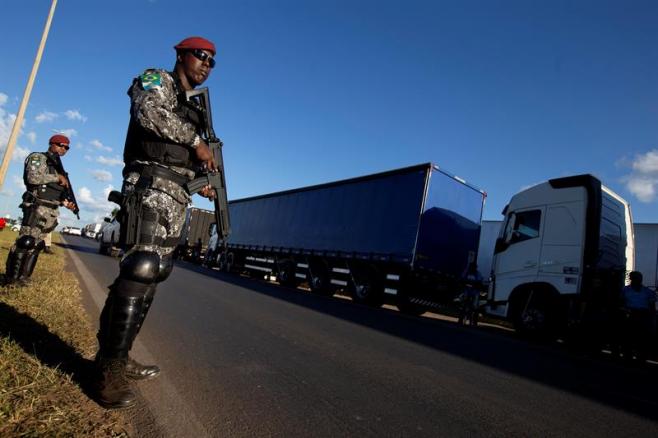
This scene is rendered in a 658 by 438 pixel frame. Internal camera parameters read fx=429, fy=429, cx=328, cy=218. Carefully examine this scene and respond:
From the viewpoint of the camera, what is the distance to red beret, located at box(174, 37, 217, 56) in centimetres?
281

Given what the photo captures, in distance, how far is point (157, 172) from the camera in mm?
2588

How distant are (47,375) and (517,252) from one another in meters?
8.67

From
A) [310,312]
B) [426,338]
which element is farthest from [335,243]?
[426,338]

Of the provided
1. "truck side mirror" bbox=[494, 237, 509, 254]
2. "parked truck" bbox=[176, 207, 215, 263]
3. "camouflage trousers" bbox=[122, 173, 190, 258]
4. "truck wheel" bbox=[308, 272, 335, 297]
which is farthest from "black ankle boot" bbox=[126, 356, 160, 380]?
"parked truck" bbox=[176, 207, 215, 263]

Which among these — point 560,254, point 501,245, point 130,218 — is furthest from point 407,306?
point 130,218

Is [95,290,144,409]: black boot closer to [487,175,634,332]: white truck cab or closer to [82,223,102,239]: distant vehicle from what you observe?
[487,175,634,332]: white truck cab

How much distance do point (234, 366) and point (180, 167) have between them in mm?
1690

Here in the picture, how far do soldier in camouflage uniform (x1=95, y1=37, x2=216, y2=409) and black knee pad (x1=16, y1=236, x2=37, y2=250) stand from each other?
11.0ft

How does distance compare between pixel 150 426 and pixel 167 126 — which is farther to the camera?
pixel 167 126

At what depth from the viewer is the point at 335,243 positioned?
13664 mm

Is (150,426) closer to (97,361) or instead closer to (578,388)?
(97,361)

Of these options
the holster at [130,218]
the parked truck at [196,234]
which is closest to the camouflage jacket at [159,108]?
the holster at [130,218]

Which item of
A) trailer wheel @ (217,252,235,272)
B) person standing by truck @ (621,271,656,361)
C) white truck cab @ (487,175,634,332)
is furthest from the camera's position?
trailer wheel @ (217,252,235,272)

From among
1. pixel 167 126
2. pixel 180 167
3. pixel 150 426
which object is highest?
pixel 167 126
